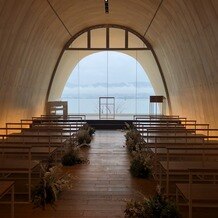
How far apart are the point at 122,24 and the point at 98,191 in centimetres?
1408

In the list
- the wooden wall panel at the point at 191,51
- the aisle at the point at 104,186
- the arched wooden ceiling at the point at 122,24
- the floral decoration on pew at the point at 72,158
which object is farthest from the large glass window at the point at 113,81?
the floral decoration on pew at the point at 72,158

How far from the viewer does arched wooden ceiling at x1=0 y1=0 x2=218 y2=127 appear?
10914 mm

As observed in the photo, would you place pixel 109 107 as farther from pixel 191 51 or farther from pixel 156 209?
pixel 156 209

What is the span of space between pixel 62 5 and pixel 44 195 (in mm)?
9233

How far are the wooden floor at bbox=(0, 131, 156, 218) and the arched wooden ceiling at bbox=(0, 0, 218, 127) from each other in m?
3.40

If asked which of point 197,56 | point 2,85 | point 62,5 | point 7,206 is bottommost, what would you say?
point 7,206

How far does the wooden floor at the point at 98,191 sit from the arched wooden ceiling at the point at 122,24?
340 cm

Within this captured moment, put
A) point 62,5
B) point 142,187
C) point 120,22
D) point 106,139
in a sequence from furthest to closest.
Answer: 1. point 120,22
2. point 106,139
3. point 62,5
4. point 142,187

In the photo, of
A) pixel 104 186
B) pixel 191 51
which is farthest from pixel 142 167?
pixel 191 51

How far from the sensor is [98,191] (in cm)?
707

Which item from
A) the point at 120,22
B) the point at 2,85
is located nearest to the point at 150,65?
the point at 120,22

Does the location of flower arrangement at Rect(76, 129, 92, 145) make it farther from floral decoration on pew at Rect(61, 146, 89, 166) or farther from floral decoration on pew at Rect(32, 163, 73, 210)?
floral decoration on pew at Rect(32, 163, 73, 210)

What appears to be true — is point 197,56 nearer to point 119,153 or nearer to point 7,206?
Result: point 119,153

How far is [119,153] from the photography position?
11.7 metres
